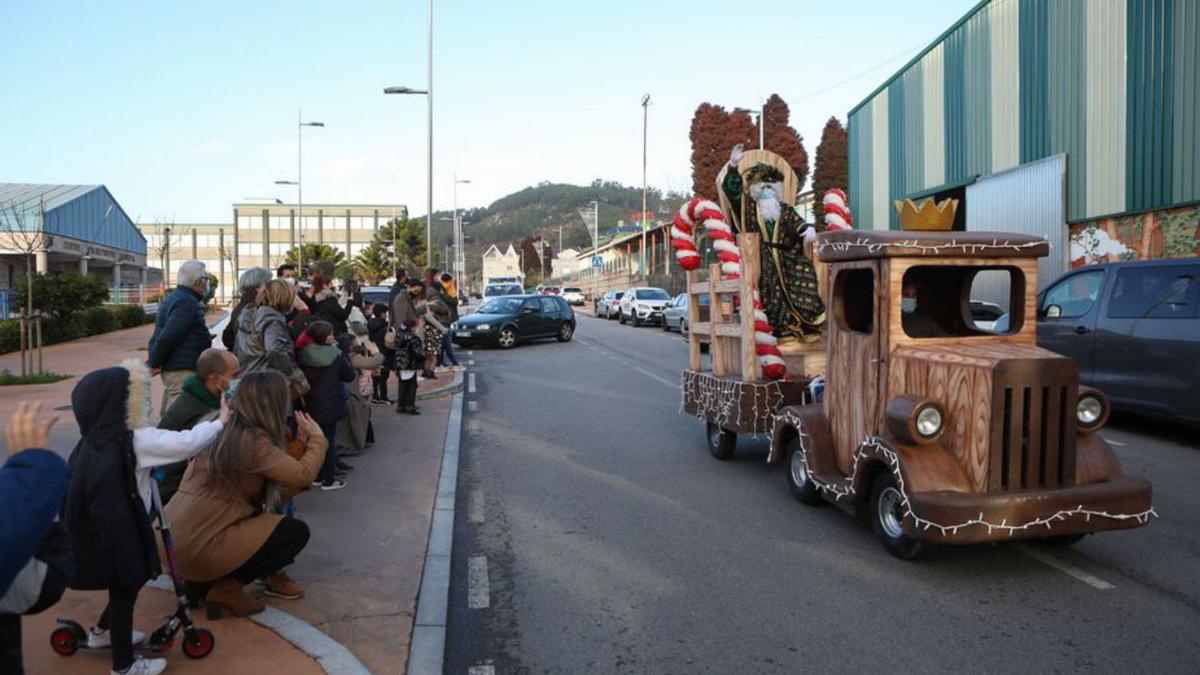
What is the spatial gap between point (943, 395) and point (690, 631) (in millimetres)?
2099

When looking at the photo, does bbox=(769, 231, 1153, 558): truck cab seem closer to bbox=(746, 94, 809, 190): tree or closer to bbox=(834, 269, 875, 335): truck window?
bbox=(834, 269, 875, 335): truck window

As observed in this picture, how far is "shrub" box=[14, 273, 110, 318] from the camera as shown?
22.0 metres

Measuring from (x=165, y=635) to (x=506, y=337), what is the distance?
20.6 metres

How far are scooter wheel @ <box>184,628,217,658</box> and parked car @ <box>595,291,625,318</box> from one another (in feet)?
122

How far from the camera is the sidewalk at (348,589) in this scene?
170 inches

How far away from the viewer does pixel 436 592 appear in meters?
5.38

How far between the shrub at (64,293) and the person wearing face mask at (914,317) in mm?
21207

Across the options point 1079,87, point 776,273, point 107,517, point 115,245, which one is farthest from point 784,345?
point 115,245

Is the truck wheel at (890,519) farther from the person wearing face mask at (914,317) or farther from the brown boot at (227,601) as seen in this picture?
the brown boot at (227,601)

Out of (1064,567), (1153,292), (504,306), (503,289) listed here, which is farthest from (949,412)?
(503,289)

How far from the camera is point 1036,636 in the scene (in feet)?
15.1

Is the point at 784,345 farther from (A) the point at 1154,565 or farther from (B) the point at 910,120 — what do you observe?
(B) the point at 910,120

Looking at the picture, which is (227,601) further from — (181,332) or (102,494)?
(181,332)

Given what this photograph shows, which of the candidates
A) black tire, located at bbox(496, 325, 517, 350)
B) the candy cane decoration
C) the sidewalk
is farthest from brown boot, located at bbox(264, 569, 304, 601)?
black tire, located at bbox(496, 325, 517, 350)
